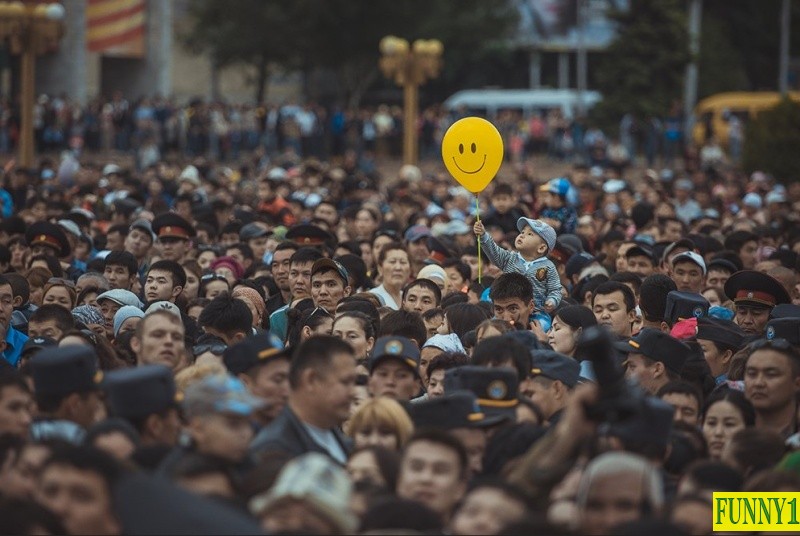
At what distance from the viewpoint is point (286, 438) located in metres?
7.57

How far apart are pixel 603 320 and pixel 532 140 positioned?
36661 mm

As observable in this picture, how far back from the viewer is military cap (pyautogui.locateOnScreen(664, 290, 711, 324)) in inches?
475

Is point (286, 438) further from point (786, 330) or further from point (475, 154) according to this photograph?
point (475, 154)

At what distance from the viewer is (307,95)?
191 ft

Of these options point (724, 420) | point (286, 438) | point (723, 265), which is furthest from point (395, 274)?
point (286, 438)

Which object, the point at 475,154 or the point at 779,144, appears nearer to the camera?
the point at 475,154

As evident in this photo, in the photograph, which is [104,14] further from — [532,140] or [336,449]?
[336,449]

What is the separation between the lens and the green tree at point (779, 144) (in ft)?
104

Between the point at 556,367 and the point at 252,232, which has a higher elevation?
the point at 252,232

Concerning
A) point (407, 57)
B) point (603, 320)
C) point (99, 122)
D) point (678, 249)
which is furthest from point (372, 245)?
point (99, 122)

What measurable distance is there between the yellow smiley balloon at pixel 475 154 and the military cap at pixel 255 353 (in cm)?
560

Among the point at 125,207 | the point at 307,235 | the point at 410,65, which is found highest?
the point at 410,65

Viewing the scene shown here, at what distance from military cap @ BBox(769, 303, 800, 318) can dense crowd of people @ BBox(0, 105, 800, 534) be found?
31mm

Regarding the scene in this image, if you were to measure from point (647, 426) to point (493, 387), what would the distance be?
4.98 feet
